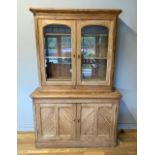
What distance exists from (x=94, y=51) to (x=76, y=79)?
1.57ft

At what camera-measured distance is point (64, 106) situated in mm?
2545

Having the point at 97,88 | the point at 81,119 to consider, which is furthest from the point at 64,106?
the point at 97,88

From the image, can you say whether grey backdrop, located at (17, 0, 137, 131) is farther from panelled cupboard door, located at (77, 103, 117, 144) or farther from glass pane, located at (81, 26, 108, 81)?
panelled cupboard door, located at (77, 103, 117, 144)

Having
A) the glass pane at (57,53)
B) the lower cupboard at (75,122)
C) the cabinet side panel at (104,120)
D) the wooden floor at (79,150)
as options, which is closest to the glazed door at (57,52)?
the glass pane at (57,53)

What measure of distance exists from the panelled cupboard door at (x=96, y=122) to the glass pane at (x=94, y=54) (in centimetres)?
41

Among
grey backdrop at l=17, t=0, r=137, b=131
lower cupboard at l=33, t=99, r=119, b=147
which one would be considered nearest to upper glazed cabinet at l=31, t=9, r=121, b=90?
lower cupboard at l=33, t=99, r=119, b=147

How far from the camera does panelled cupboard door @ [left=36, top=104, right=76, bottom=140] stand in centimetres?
255

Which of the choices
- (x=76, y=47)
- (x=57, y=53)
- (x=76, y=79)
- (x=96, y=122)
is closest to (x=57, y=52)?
(x=57, y=53)

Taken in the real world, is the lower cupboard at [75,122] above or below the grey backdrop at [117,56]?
below

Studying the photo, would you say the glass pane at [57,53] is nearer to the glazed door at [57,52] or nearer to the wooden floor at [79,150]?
the glazed door at [57,52]

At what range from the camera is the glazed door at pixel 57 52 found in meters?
2.57
